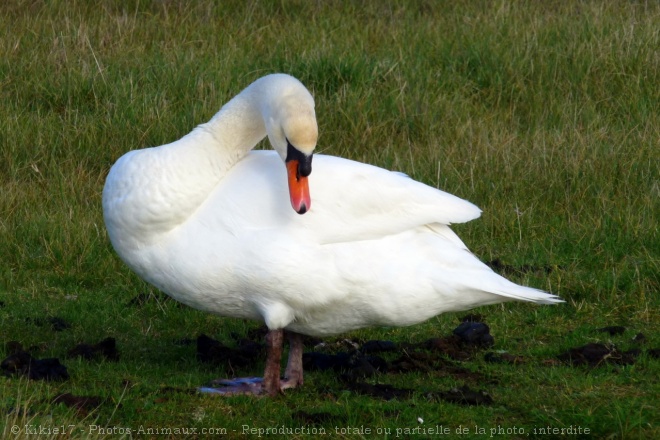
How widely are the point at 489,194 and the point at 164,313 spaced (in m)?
2.68

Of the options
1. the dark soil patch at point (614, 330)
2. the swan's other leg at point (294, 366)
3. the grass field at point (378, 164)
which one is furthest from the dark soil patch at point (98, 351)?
the dark soil patch at point (614, 330)

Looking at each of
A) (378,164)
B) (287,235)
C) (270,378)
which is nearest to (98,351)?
(270,378)

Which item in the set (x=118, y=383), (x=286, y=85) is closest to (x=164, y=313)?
(x=118, y=383)

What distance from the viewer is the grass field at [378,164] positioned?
4.91 m

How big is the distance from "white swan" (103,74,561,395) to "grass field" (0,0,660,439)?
44 cm

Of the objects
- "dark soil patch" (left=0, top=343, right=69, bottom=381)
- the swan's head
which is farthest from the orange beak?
"dark soil patch" (left=0, top=343, right=69, bottom=381)

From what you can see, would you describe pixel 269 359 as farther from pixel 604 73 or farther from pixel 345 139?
→ pixel 604 73

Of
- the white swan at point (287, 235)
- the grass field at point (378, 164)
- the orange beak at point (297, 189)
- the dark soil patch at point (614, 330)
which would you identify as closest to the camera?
the orange beak at point (297, 189)

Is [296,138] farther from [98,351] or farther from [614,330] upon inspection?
[614,330]

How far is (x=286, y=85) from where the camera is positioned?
5039 millimetres

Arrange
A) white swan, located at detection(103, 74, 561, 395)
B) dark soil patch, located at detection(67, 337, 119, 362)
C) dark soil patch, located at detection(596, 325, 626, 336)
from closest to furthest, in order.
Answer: white swan, located at detection(103, 74, 561, 395) → dark soil patch, located at detection(67, 337, 119, 362) → dark soil patch, located at detection(596, 325, 626, 336)

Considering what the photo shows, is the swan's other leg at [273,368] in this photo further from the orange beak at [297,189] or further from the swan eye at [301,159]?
the swan eye at [301,159]

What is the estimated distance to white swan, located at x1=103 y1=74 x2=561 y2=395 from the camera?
15.8 feet

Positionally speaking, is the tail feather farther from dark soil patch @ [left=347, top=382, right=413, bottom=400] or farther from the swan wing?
dark soil patch @ [left=347, top=382, right=413, bottom=400]
